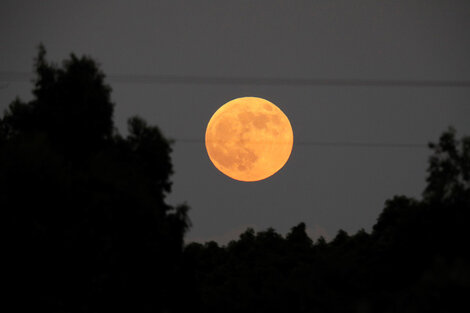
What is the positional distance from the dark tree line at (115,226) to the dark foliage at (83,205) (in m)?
0.05

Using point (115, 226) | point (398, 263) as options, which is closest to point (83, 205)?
point (115, 226)

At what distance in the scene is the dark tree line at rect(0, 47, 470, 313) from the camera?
107ft

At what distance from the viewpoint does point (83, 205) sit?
3416cm

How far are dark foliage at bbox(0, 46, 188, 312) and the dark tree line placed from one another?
0.05 m

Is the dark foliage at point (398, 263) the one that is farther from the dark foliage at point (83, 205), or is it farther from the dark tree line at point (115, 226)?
the dark foliage at point (83, 205)

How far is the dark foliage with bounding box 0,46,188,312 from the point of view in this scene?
1286 inches

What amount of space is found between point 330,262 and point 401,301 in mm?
8857

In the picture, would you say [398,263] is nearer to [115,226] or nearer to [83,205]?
[115,226]

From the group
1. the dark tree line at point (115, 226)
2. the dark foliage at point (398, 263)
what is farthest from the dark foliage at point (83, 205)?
the dark foliage at point (398, 263)

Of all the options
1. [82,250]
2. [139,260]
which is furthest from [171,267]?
[82,250]

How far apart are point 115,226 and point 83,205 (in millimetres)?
2000

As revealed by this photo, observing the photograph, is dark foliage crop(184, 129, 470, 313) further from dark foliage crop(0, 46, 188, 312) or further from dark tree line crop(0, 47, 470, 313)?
dark foliage crop(0, 46, 188, 312)

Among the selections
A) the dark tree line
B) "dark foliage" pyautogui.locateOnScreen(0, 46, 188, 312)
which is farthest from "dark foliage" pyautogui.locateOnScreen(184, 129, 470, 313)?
"dark foliage" pyautogui.locateOnScreen(0, 46, 188, 312)

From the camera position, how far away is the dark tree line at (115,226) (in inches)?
1283
